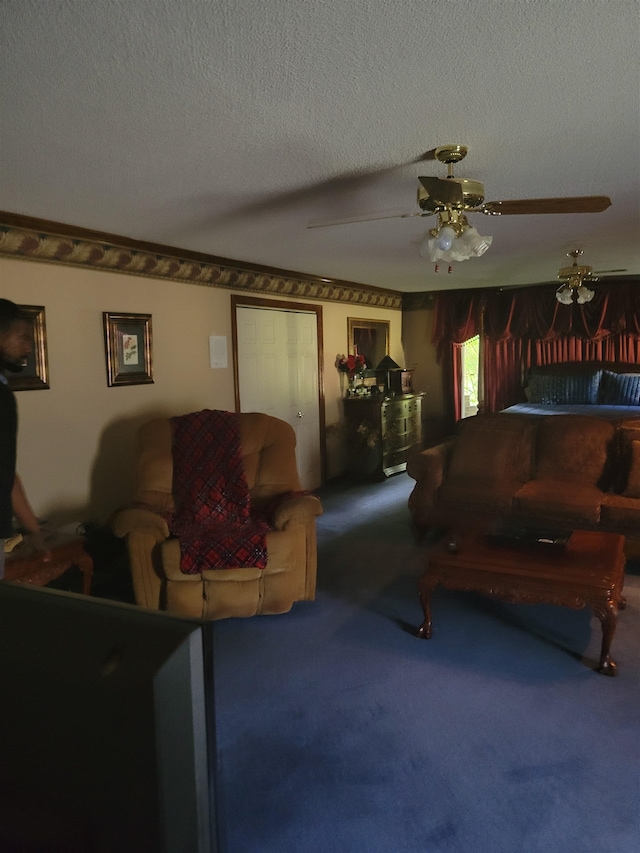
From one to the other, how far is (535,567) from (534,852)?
1.27m

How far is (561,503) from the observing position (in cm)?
402

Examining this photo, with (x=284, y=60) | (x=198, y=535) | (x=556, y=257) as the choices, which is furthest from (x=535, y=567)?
(x=556, y=257)

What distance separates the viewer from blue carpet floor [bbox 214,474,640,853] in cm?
187

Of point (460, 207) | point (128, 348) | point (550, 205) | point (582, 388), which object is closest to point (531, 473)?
point (582, 388)

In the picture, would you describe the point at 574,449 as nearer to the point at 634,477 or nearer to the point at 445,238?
the point at 634,477

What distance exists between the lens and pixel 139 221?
3420 mm

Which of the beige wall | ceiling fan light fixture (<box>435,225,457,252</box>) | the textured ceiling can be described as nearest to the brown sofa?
the textured ceiling

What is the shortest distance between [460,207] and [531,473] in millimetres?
2788

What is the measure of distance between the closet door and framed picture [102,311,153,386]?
105cm

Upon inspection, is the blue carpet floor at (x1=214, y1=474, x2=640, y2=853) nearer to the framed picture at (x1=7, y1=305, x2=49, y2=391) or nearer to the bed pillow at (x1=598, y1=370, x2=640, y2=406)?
the framed picture at (x1=7, y1=305, x2=49, y2=391)

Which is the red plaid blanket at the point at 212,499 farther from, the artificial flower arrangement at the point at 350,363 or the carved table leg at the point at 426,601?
the artificial flower arrangement at the point at 350,363

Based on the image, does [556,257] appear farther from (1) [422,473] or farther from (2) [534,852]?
(2) [534,852]

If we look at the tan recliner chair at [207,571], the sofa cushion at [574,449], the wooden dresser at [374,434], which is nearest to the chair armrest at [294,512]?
the tan recliner chair at [207,571]

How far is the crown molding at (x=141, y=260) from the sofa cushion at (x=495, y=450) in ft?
6.91
